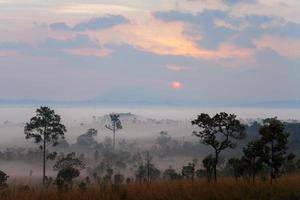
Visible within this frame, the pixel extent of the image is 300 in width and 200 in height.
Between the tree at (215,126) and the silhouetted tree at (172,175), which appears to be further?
the silhouetted tree at (172,175)

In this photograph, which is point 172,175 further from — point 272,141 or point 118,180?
point 272,141

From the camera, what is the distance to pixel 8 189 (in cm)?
1575

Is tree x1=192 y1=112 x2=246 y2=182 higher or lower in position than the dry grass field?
higher

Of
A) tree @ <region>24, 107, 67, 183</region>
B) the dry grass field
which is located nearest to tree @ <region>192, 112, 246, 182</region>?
the dry grass field

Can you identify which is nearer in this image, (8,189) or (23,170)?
(8,189)

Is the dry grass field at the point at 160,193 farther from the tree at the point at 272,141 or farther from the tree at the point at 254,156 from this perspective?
the tree at the point at 254,156

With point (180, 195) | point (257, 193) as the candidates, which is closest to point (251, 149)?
point (257, 193)

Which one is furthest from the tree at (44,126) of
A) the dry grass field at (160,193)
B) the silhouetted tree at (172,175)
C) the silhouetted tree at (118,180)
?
the dry grass field at (160,193)

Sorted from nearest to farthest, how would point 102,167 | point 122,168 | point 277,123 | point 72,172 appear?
point 277,123 → point 72,172 → point 102,167 → point 122,168

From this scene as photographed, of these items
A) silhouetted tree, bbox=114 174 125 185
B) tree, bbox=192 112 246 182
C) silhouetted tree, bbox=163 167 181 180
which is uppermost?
tree, bbox=192 112 246 182

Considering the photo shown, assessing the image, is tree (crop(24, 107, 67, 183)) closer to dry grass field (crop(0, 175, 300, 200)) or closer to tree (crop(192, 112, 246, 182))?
tree (crop(192, 112, 246, 182))

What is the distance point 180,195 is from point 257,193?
330 centimetres

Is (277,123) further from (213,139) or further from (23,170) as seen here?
(23,170)

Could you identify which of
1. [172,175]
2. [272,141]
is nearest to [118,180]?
[272,141]
